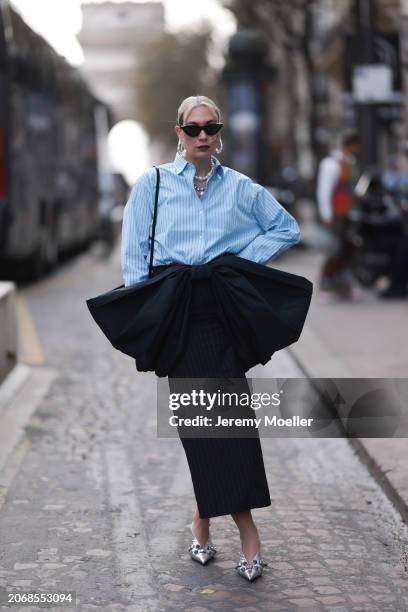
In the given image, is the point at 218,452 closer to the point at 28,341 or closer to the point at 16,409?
the point at 16,409

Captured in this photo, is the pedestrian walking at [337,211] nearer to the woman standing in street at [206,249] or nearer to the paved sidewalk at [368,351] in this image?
the paved sidewalk at [368,351]

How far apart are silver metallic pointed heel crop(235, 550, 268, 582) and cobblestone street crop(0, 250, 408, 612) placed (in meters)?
0.03

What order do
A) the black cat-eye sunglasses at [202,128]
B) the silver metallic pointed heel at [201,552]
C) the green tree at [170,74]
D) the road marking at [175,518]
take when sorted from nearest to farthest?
the black cat-eye sunglasses at [202,128], the silver metallic pointed heel at [201,552], the road marking at [175,518], the green tree at [170,74]

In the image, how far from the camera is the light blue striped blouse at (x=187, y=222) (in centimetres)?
509

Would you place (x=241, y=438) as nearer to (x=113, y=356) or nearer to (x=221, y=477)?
(x=221, y=477)

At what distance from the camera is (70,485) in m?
6.77

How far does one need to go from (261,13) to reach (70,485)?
4279 cm

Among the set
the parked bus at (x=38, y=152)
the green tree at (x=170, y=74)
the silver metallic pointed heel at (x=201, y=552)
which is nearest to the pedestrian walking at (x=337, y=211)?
the parked bus at (x=38, y=152)

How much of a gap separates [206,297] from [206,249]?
17cm

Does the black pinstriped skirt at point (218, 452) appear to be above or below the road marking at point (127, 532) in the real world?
above

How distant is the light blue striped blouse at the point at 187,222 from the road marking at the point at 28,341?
607 centimetres

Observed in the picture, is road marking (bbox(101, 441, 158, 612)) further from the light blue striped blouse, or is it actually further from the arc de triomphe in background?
the arc de triomphe in background

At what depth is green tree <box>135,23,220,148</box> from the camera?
74.4 meters

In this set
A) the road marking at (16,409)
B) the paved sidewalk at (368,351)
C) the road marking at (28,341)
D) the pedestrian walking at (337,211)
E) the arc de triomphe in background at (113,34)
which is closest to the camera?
the paved sidewalk at (368,351)
